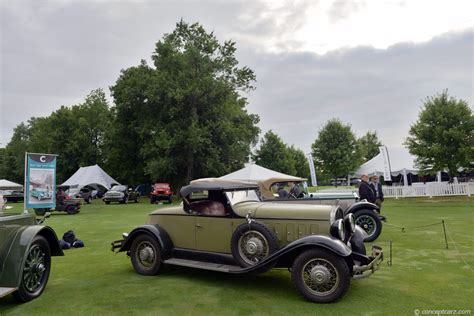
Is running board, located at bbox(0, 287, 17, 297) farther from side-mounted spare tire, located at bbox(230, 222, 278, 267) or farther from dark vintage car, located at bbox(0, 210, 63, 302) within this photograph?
side-mounted spare tire, located at bbox(230, 222, 278, 267)

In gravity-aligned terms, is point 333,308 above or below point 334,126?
below

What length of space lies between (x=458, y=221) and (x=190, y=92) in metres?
22.5

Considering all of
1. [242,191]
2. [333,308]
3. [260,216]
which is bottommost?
[333,308]

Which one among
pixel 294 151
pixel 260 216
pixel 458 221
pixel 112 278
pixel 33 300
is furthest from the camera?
pixel 294 151

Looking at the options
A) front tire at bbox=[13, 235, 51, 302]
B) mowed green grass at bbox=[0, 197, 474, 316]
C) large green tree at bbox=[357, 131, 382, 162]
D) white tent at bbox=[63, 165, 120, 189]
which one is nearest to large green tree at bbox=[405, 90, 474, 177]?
mowed green grass at bbox=[0, 197, 474, 316]

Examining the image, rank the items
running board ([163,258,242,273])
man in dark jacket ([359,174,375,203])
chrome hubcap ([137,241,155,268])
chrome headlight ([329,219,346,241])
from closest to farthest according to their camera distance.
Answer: chrome headlight ([329,219,346,241]), running board ([163,258,242,273]), chrome hubcap ([137,241,155,268]), man in dark jacket ([359,174,375,203])

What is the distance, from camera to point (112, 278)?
555 cm

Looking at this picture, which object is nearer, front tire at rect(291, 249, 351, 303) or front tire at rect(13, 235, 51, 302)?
front tire at rect(291, 249, 351, 303)

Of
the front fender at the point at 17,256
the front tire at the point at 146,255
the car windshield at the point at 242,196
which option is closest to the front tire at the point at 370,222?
the car windshield at the point at 242,196

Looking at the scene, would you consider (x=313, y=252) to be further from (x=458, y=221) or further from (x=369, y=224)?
(x=458, y=221)

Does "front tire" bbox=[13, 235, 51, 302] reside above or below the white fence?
below

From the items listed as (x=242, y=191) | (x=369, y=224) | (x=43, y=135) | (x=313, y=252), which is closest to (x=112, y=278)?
(x=242, y=191)

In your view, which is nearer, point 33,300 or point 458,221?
point 33,300

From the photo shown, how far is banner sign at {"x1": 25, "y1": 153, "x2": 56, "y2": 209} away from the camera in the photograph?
12385 millimetres
